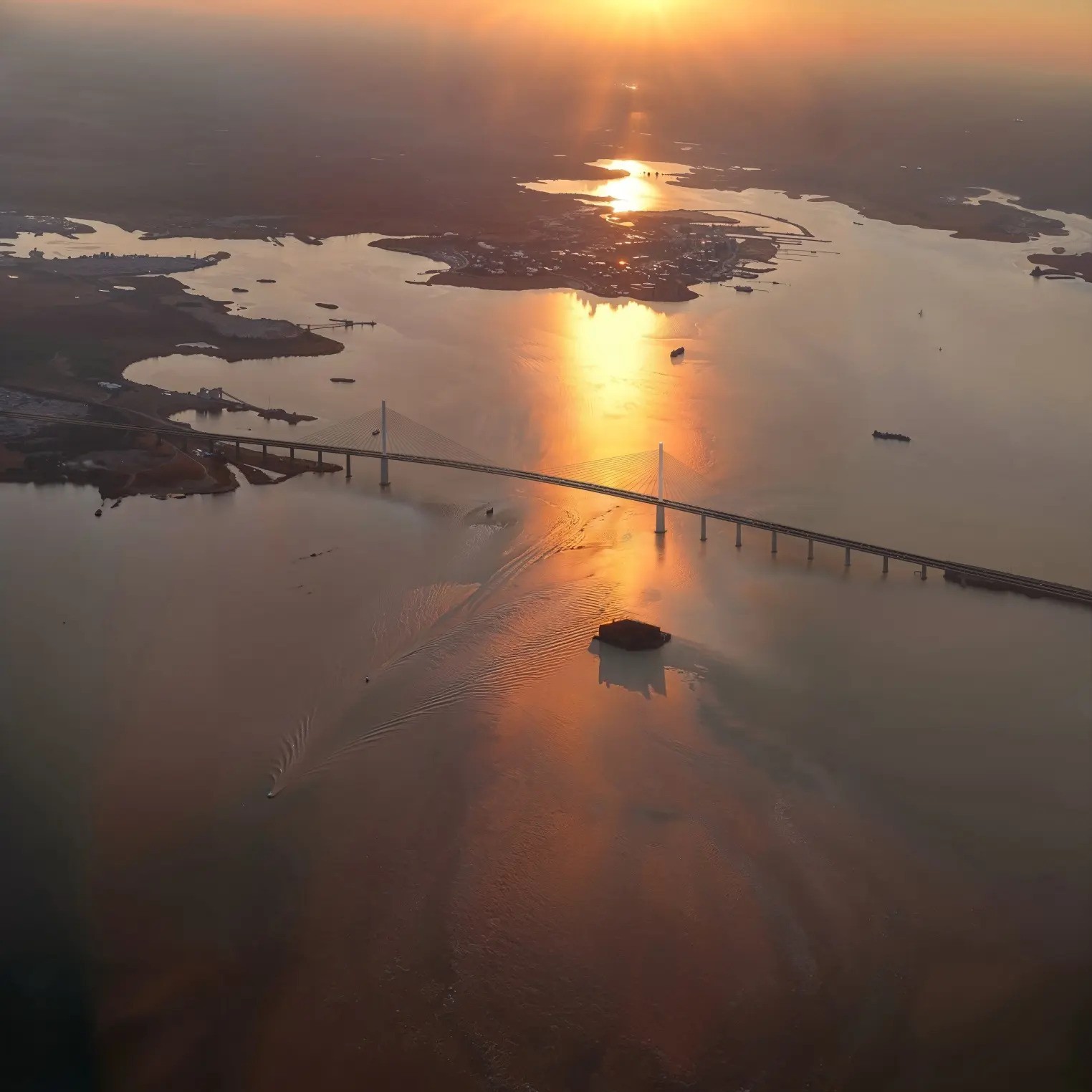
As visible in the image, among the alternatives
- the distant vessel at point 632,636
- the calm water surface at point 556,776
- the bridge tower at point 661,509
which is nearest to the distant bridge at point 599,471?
the bridge tower at point 661,509

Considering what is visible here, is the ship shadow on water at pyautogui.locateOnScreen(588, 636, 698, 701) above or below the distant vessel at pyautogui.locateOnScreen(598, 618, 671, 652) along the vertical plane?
below

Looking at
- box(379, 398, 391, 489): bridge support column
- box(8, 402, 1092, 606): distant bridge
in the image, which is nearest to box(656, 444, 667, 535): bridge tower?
box(8, 402, 1092, 606): distant bridge

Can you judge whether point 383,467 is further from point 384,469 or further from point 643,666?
point 643,666

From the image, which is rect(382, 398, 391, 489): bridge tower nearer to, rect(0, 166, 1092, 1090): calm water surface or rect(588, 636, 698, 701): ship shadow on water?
rect(0, 166, 1092, 1090): calm water surface

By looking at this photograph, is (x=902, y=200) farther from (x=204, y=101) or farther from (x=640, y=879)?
(x=640, y=879)

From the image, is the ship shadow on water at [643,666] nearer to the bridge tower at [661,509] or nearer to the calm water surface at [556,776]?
the calm water surface at [556,776]

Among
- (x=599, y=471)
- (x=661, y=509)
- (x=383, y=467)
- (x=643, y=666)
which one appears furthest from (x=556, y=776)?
(x=383, y=467)
